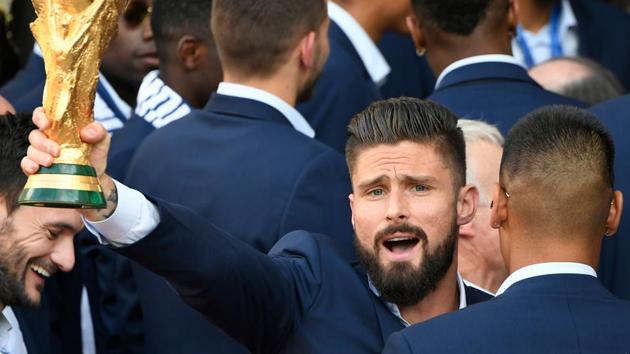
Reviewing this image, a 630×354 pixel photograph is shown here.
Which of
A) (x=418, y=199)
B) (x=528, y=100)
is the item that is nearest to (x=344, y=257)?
(x=418, y=199)

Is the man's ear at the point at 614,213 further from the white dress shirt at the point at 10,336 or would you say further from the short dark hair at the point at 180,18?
the short dark hair at the point at 180,18

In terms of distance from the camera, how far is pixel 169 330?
4.61 m

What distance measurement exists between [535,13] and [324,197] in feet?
10.2

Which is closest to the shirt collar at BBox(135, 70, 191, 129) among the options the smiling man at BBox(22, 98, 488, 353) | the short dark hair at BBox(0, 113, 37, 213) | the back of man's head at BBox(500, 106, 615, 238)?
the short dark hair at BBox(0, 113, 37, 213)

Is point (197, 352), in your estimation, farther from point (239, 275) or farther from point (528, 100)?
point (528, 100)

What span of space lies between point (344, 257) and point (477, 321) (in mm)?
593

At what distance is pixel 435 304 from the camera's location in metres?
4.08

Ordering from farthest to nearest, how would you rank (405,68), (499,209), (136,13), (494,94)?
1. (405,68)
2. (136,13)
3. (494,94)
4. (499,209)

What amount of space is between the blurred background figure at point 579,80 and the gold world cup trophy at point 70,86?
3.08 meters

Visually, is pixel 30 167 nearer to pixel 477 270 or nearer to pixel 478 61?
pixel 477 270

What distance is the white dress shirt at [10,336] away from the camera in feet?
14.8

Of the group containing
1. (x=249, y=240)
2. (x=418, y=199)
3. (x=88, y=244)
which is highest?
(x=418, y=199)

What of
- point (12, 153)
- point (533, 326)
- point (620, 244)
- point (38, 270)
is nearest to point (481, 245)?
point (620, 244)

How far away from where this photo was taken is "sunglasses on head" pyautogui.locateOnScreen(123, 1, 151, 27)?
249 inches
